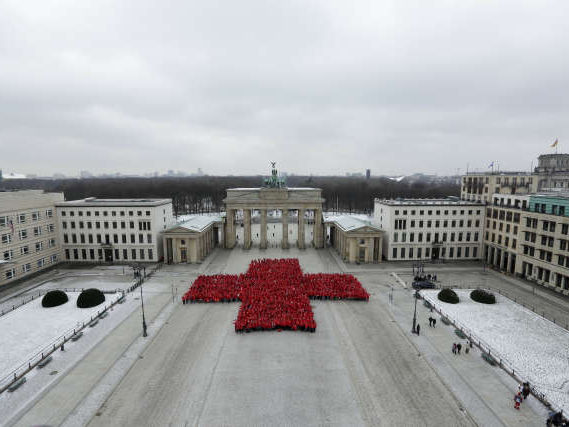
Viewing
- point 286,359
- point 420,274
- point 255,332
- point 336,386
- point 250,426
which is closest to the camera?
point 250,426

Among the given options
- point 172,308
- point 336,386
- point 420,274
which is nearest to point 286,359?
point 336,386

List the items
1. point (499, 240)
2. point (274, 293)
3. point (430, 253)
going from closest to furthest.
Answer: point (274, 293) → point (499, 240) → point (430, 253)

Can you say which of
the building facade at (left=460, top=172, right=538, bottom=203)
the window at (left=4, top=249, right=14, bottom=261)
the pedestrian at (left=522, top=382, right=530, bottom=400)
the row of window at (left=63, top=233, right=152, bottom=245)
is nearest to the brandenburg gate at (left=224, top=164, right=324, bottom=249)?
the row of window at (left=63, top=233, right=152, bottom=245)

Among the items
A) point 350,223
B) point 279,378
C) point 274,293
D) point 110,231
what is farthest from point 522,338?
point 110,231

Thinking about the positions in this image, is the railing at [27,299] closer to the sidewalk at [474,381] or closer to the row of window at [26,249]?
the row of window at [26,249]

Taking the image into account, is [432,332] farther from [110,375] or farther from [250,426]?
[110,375]

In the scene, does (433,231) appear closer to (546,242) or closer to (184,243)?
(546,242)

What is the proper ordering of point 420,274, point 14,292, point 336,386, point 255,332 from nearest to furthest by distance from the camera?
point 336,386 < point 255,332 < point 14,292 < point 420,274
